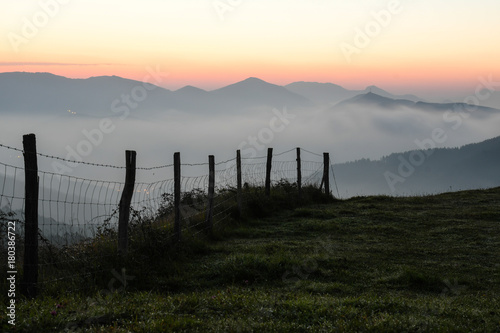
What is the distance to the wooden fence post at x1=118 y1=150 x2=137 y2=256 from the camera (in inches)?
420

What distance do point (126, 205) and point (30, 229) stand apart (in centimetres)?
269

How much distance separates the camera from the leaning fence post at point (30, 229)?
8.27 m

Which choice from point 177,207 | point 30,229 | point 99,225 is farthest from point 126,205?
point 30,229

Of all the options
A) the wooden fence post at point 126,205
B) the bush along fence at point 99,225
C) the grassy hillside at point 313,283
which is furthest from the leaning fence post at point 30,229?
the wooden fence post at point 126,205

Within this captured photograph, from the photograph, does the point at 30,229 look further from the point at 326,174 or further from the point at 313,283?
the point at 326,174

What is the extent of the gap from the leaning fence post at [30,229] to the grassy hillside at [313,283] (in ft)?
1.57

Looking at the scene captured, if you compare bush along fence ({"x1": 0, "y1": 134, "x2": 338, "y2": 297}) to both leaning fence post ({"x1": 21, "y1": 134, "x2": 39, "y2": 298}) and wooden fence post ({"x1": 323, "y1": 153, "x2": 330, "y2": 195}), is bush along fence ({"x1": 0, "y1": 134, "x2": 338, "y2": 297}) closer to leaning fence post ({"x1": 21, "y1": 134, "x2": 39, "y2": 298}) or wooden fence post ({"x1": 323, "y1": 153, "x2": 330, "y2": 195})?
leaning fence post ({"x1": 21, "y1": 134, "x2": 39, "y2": 298})

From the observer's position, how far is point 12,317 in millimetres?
6531

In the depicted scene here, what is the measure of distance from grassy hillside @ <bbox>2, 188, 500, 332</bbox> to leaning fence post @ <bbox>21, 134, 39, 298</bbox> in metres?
0.48

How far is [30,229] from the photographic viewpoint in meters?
8.27

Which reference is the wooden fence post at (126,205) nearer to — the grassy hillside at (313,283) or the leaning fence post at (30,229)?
Result: the grassy hillside at (313,283)

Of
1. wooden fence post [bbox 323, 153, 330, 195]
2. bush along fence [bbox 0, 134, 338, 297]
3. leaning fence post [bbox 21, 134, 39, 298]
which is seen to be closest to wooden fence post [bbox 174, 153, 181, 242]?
bush along fence [bbox 0, 134, 338, 297]

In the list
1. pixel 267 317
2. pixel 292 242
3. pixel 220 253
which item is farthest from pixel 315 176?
pixel 267 317

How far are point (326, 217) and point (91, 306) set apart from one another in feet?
45.6
